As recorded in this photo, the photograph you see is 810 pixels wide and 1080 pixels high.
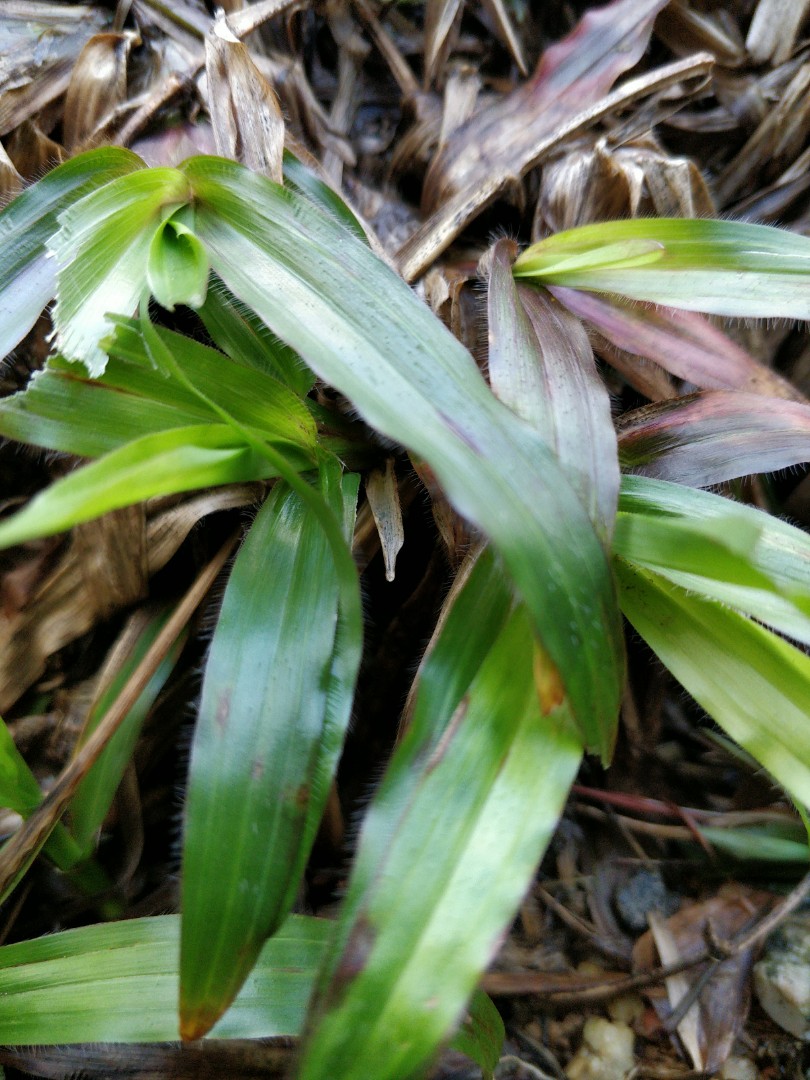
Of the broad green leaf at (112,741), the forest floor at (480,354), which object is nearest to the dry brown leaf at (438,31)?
the forest floor at (480,354)

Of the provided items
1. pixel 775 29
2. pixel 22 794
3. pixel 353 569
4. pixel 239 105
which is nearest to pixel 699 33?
pixel 775 29

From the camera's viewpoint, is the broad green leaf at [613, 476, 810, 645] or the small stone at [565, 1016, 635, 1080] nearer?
the broad green leaf at [613, 476, 810, 645]

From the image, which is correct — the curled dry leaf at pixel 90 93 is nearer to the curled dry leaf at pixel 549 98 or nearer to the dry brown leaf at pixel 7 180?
the dry brown leaf at pixel 7 180

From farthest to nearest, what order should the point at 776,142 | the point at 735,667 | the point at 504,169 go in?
the point at 776,142 → the point at 504,169 → the point at 735,667

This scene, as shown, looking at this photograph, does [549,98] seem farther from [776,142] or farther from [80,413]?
[80,413]

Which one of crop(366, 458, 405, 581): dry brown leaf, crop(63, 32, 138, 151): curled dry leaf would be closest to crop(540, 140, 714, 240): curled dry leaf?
crop(366, 458, 405, 581): dry brown leaf

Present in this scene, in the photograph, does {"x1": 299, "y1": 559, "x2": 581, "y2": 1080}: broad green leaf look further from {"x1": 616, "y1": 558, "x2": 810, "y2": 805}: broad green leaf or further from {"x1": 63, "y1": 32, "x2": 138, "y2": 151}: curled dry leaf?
{"x1": 63, "y1": 32, "x2": 138, "y2": 151}: curled dry leaf
